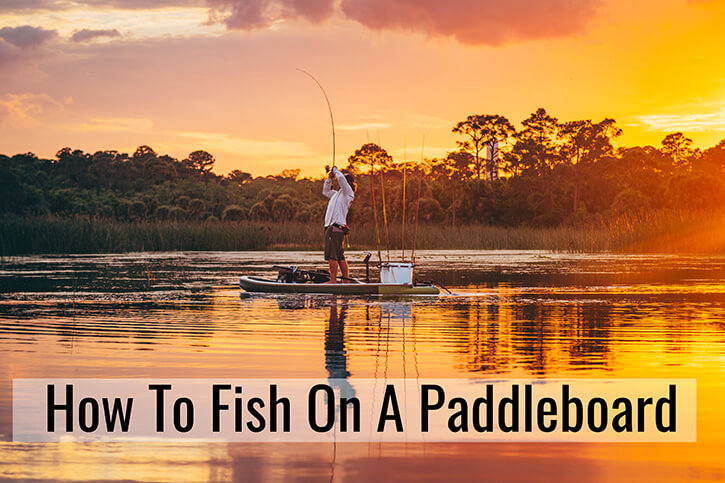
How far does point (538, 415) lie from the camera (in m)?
6.00

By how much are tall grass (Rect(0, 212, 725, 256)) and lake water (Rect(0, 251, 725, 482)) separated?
52.9 feet

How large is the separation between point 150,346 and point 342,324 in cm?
285

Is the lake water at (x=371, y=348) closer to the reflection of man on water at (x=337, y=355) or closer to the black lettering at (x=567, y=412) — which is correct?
the reflection of man on water at (x=337, y=355)

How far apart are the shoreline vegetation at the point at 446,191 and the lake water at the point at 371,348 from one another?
23.4 m

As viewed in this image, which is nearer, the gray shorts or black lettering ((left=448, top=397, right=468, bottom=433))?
black lettering ((left=448, top=397, right=468, bottom=433))

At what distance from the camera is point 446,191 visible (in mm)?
69312

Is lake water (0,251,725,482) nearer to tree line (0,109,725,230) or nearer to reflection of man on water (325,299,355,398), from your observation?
reflection of man on water (325,299,355,398)

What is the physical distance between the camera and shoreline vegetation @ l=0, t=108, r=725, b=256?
45.7 m

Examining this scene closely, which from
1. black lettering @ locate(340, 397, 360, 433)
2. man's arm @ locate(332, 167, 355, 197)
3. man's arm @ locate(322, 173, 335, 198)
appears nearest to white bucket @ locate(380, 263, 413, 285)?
man's arm @ locate(332, 167, 355, 197)

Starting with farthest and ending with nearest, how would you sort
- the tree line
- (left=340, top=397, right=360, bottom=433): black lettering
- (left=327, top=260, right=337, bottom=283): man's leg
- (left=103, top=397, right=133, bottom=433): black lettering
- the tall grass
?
1. the tree line
2. the tall grass
3. (left=327, top=260, right=337, bottom=283): man's leg
4. (left=103, top=397, right=133, bottom=433): black lettering
5. (left=340, top=397, right=360, bottom=433): black lettering

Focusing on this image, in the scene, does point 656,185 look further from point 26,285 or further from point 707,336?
point 707,336

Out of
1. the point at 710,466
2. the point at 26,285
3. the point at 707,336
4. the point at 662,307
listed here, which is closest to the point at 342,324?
the point at 707,336

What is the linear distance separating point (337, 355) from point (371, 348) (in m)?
0.61

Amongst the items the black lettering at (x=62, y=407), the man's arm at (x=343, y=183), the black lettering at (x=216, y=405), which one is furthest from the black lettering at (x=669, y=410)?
the man's arm at (x=343, y=183)
